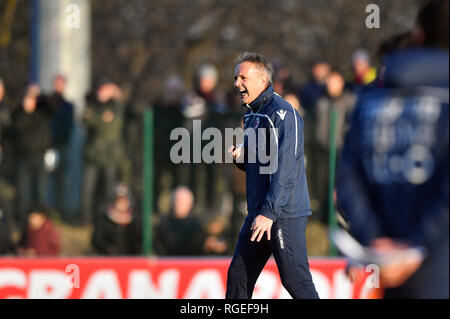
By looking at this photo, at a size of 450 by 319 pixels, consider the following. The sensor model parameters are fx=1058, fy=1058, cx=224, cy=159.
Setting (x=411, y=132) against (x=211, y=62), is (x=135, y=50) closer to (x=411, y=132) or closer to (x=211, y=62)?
(x=211, y=62)

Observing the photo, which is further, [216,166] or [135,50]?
[135,50]

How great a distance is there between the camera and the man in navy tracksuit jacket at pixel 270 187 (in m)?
7.14

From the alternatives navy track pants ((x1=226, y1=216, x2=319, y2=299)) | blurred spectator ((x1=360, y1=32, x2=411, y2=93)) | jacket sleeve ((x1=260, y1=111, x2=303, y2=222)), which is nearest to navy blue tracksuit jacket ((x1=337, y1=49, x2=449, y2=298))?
blurred spectator ((x1=360, y1=32, x2=411, y2=93))

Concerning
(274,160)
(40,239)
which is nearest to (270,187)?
(274,160)

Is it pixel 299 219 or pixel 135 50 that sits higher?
pixel 135 50

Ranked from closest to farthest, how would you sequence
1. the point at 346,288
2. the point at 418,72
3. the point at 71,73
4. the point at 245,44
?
1. the point at 418,72
2. the point at 346,288
3. the point at 71,73
4. the point at 245,44

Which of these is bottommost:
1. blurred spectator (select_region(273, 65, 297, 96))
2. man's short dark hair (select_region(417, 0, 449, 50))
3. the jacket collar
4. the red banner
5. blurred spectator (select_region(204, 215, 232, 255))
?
the red banner

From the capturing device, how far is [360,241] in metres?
4.93

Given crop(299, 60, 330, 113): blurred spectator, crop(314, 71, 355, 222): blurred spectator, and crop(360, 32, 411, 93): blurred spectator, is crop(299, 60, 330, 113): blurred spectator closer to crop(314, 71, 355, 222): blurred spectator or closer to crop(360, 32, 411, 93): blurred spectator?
crop(314, 71, 355, 222): blurred spectator

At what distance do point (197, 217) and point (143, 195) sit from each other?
669 mm

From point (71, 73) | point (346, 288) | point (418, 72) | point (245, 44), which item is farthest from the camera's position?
point (245, 44)

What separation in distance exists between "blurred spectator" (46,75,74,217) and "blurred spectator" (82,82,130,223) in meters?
0.23

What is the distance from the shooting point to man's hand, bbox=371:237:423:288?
476cm

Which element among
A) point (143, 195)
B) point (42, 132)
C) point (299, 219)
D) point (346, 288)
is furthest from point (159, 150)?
point (299, 219)
